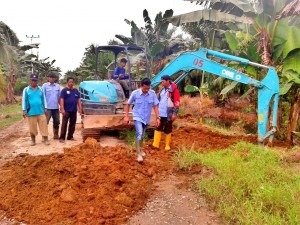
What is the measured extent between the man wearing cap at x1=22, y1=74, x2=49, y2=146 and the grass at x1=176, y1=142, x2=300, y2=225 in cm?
377

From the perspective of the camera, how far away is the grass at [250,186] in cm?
401

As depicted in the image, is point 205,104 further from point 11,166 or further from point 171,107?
point 11,166

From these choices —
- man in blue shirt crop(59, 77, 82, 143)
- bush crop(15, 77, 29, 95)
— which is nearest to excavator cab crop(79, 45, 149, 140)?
man in blue shirt crop(59, 77, 82, 143)

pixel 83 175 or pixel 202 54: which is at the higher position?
pixel 202 54

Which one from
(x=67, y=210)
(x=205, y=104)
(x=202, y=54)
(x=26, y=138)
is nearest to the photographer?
(x=67, y=210)

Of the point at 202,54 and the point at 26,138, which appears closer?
the point at 202,54

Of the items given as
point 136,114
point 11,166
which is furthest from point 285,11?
point 11,166

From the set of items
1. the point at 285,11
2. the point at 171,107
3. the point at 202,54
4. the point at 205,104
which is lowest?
the point at 205,104

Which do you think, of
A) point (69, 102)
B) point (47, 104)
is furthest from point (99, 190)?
point (47, 104)

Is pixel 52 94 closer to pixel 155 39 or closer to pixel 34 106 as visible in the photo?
pixel 34 106

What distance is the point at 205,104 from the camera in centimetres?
1731

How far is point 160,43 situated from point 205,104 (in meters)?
4.36

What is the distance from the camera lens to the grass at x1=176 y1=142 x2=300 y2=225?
401cm

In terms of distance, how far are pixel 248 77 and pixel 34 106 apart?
485cm
